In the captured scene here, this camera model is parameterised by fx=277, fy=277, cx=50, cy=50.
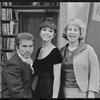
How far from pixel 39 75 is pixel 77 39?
42cm

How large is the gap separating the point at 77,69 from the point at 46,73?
24cm

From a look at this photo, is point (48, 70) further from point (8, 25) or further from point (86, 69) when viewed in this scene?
point (8, 25)

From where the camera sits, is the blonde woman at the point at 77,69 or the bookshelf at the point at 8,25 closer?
the blonde woman at the point at 77,69

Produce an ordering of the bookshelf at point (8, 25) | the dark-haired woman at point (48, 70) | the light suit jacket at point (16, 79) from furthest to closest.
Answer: the bookshelf at point (8, 25)
the dark-haired woman at point (48, 70)
the light suit jacket at point (16, 79)

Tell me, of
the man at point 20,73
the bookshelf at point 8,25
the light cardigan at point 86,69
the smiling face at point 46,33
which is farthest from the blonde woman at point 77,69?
the bookshelf at point 8,25

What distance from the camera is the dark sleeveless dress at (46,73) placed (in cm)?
215

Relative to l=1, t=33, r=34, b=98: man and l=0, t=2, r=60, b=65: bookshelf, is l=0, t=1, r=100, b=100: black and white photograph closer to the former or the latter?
Result: l=1, t=33, r=34, b=98: man

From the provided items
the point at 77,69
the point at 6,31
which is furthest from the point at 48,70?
the point at 6,31

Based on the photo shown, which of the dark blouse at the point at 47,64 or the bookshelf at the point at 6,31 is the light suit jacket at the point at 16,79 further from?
the bookshelf at the point at 6,31

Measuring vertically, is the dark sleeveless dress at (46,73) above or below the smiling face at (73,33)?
below

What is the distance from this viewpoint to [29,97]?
208 cm

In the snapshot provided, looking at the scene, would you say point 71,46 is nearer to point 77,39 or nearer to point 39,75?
point 77,39

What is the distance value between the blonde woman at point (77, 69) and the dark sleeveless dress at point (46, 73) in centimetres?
9

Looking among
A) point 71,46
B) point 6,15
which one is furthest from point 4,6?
point 71,46
